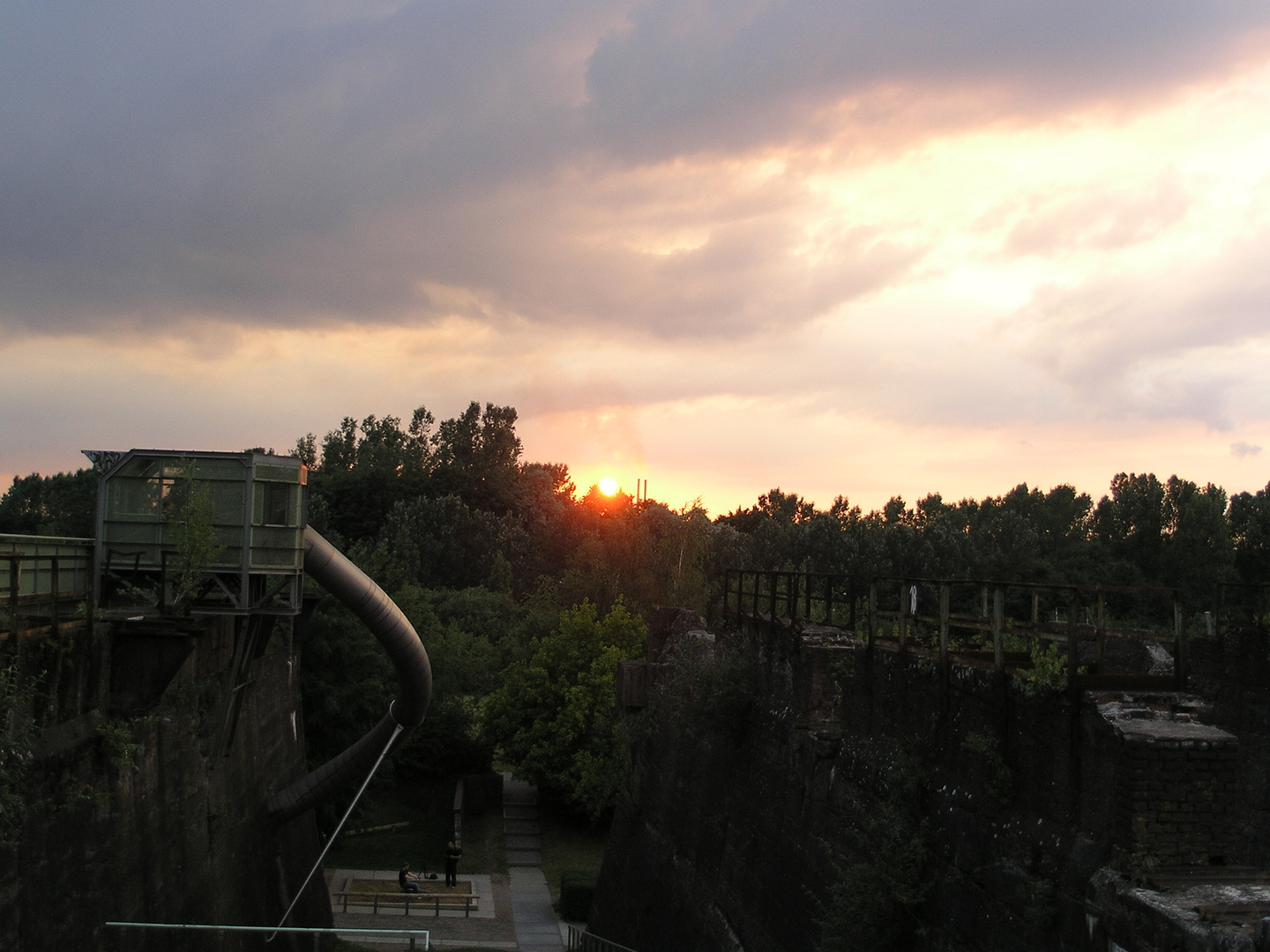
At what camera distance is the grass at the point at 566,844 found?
2936 centimetres

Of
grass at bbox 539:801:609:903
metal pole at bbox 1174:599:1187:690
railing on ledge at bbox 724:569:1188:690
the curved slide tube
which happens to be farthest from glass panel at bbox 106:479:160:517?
grass at bbox 539:801:609:903

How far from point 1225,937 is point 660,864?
13061mm

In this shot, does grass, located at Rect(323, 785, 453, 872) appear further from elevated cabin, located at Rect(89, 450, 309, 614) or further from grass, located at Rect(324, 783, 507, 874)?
elevated cabin, located at Rect(89, 450, 309, 614)

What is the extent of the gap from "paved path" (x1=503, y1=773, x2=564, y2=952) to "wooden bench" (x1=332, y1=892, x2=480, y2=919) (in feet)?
4.13

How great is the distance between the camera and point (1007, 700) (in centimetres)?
882

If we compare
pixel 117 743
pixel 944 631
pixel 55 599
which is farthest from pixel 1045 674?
pixel 117 743

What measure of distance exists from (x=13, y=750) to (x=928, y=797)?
26.6 feet

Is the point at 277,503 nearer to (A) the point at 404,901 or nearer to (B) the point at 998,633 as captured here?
(B) the point at 998,633

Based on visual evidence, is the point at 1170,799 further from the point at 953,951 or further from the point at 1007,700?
the point at 953,951

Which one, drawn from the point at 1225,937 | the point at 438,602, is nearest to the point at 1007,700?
the point at 1225,937

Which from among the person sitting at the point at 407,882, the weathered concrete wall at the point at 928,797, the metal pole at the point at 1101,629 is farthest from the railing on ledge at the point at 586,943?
the metal pole at the point at 1101,629

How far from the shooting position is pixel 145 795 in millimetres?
12703

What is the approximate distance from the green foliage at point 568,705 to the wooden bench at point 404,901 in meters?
6.64

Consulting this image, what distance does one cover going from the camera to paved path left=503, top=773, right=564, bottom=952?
23.0 metres
